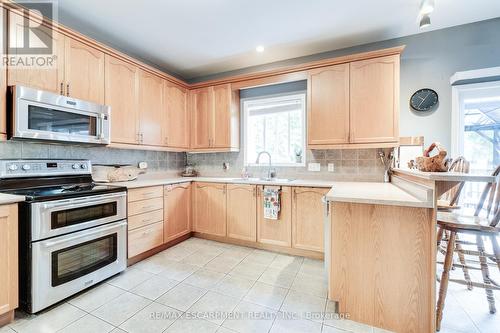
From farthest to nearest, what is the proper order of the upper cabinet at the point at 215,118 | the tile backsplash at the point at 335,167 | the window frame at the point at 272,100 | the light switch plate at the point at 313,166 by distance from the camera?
1. the upper cabinet at the point at 215,118
2. the window frame at the point at 272,100
3. the light switch plate at the point at 313,166
4. the tile backsplash at the point at 335,167

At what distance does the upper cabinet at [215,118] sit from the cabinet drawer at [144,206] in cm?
117

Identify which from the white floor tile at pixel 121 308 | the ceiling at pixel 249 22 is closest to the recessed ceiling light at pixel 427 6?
the ceiling at pixel 249 22

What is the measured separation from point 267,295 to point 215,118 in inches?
98.4

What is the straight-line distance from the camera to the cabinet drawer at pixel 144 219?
2.45 meters

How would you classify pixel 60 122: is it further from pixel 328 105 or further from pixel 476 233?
pixel 476 233

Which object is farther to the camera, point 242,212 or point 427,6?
point 242,212

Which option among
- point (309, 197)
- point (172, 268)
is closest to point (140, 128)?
point (172, 268)

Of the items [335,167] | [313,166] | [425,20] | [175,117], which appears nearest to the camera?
[425,20]

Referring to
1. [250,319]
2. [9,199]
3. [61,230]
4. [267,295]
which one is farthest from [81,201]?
[267,295]

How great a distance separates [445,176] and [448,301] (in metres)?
1.26

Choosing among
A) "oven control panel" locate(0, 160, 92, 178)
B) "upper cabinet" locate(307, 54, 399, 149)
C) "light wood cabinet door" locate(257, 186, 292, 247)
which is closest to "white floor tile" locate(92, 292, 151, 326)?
"oven control panel" locate(0, 160, 92, 178)

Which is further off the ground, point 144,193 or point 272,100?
point 272,100

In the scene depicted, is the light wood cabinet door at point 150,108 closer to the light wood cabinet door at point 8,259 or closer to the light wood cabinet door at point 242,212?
the light wood cabinet door at point 242,212

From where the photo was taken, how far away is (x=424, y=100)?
2.62 meters
